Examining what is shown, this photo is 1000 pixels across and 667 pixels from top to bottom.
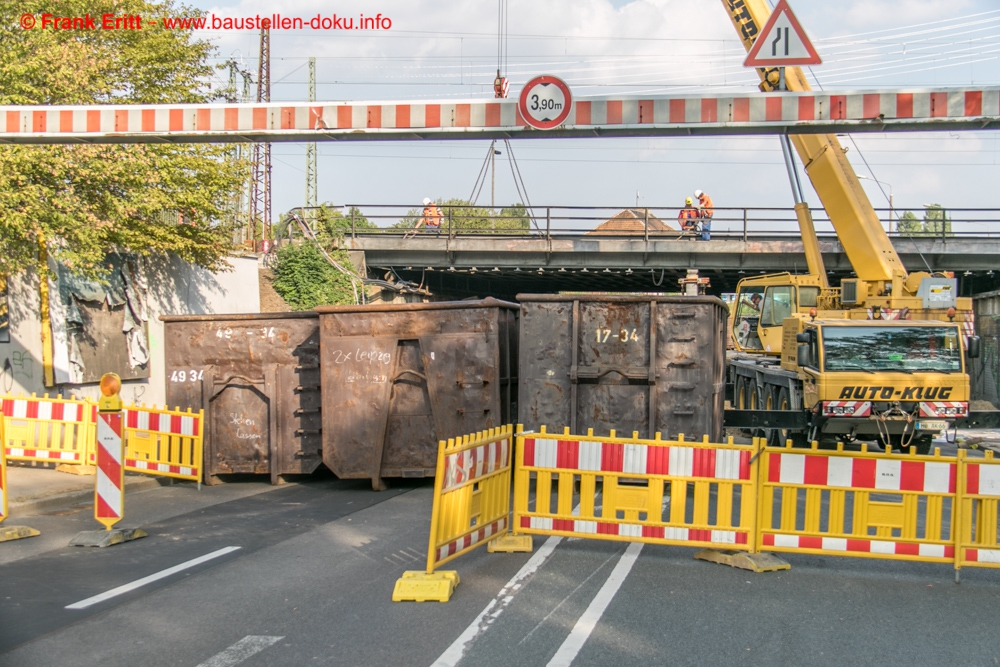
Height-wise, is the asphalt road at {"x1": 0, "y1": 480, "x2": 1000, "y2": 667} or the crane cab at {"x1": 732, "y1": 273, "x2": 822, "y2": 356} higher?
the crane cab at {"x1": 732, "y1": 273, "x2": 822, "y2": 356}

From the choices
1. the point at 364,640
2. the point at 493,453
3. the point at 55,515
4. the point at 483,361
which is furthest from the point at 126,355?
the point at 364,640

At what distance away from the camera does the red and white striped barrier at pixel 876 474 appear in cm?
705

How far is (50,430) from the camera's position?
12094 millimetres

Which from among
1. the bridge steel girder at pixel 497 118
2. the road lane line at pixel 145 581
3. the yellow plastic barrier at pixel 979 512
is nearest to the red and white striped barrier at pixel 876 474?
the yellow plastic barrier at pixel 979 512

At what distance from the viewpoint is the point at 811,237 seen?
58.0 feet

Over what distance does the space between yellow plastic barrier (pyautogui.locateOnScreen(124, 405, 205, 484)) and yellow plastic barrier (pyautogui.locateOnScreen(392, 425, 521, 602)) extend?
5216 millimetres

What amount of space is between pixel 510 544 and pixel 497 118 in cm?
446

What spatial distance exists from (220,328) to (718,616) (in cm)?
819

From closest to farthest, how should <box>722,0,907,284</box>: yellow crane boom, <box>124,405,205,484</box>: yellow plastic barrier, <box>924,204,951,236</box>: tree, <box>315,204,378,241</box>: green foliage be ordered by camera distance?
<box>124,405,205,484</box>: yellow plastic barrier, <box>722,0,907,284</box>: yellow crane boom, <box>924,204,951,236</box>: tree, <box>315,204,378,241</box>: green foliage

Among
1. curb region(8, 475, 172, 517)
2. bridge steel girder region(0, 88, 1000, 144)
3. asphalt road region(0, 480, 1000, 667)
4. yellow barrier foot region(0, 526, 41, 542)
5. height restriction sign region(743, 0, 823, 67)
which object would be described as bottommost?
curb region(8, 475, 172, 517)

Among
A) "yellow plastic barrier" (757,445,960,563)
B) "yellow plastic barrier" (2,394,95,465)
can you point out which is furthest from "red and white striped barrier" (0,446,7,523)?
"yellow plastic barrier" (757,445,960,563)

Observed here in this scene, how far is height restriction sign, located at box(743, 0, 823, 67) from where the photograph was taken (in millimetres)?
8211

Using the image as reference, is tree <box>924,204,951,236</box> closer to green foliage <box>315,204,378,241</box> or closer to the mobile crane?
the mobile crane

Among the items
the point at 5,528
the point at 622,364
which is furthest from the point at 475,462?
the point at 5,528
